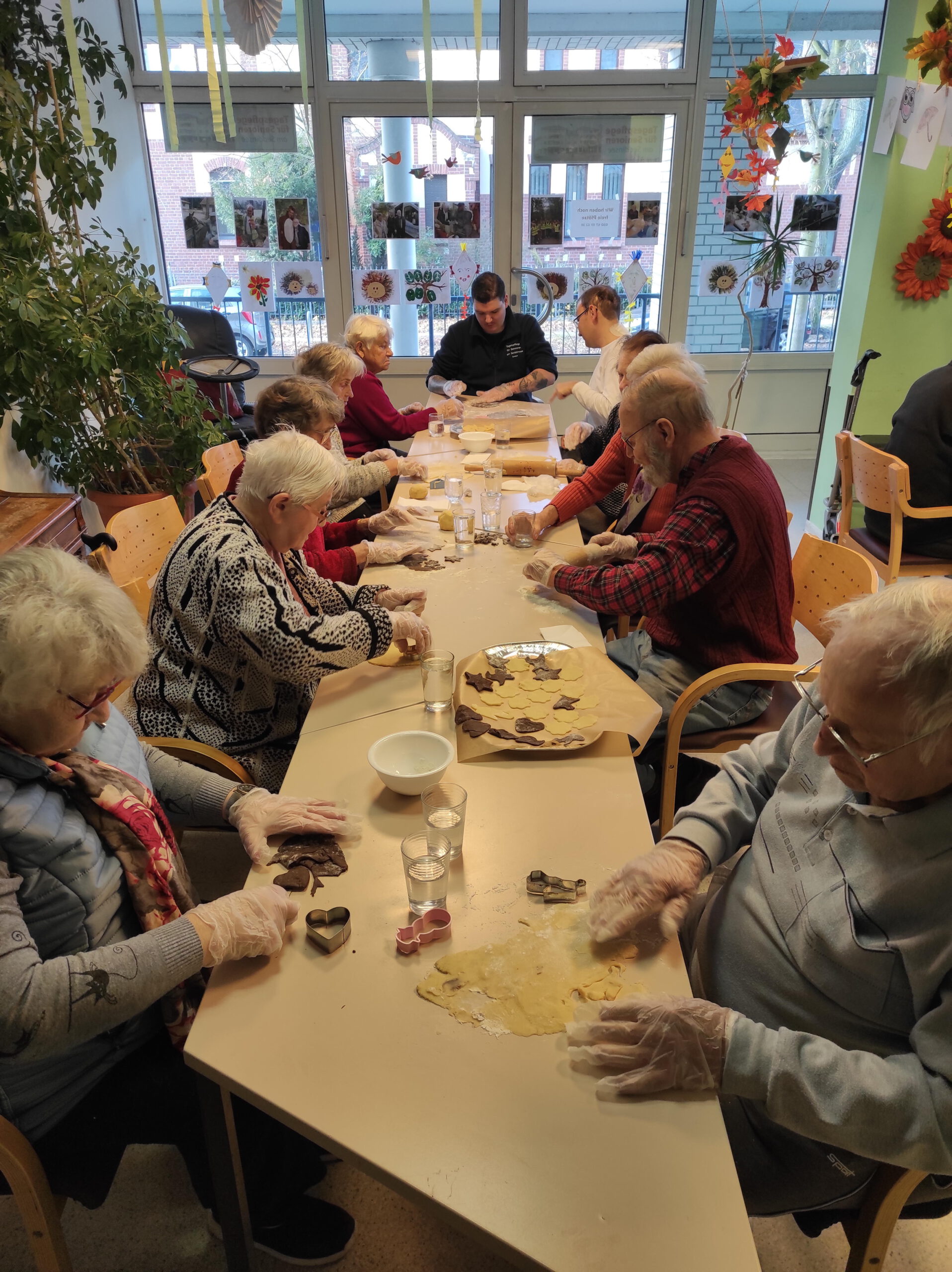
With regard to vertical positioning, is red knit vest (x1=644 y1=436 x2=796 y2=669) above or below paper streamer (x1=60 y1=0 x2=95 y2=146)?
below

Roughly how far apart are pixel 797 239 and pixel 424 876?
6.56m

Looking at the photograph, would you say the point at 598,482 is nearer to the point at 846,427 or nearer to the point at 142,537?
the point at 142,537


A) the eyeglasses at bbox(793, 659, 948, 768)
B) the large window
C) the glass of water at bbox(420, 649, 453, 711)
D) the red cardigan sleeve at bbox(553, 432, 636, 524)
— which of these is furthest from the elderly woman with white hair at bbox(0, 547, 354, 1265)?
the large window

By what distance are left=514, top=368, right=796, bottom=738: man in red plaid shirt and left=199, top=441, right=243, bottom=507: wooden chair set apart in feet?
4.47

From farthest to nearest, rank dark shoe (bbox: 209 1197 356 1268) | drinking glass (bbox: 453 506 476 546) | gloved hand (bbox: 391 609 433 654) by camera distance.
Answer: drinking glass (bbox: 453 506 476 546) < gloved hand (bbox: 391 609 433 654) < dark shoe (bbox: 209 1197 356 1268)

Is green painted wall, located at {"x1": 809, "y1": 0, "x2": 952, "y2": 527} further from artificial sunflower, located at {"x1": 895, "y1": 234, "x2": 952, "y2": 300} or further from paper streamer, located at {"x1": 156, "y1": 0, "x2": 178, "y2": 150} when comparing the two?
paper streamer, located at {"x1": 156, "y1": 0, "x2": 178, "y2": 150}

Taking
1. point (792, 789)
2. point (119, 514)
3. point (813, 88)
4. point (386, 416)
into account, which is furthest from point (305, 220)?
point (792, 789)

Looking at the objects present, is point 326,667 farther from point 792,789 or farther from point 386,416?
point 386,416

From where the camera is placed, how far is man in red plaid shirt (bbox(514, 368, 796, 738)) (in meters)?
2.06

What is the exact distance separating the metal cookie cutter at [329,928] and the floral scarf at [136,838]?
0.24 meters

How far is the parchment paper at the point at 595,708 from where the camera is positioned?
157cm

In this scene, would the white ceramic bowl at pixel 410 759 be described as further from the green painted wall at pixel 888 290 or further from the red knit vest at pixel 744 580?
the green painted wall at pixel 888 290

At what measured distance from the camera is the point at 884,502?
11.0ft

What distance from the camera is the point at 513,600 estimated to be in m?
2.29
